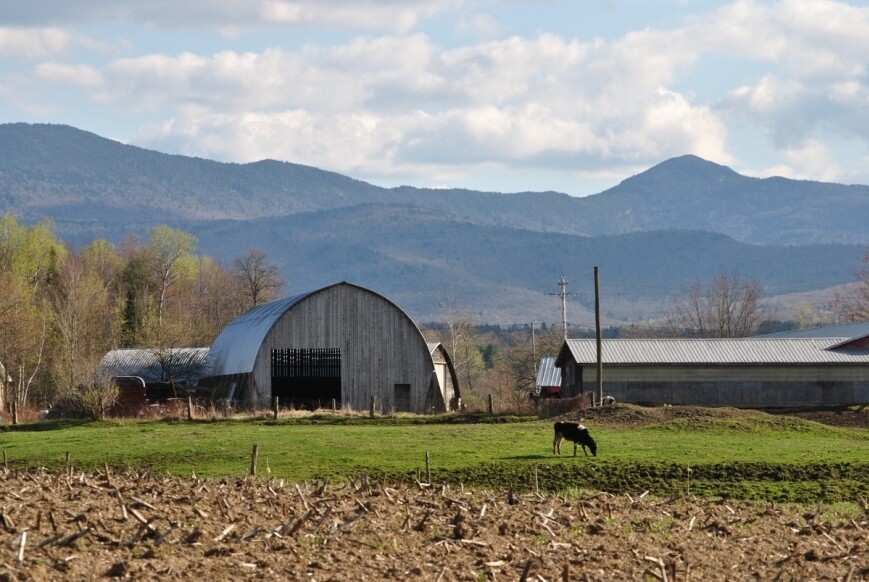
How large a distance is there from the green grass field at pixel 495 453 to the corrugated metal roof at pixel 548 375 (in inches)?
1231

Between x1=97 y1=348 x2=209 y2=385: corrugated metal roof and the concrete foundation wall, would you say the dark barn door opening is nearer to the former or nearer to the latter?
x1=97 y1=348 x2=209 y2=385: corrugated metal roof

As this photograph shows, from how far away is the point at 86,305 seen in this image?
93375 mm

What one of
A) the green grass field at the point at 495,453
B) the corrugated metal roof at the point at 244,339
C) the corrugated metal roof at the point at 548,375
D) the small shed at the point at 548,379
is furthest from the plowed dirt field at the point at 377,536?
the corrugated metal roof at the point at 548,375

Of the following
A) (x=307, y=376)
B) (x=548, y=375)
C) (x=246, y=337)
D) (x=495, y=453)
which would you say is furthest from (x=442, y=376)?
(x=495, y=453)

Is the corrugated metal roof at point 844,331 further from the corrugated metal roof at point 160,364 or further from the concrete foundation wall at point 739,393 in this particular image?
the corrugated metal roof at point 160,364

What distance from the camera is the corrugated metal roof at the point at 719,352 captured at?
6556 cm

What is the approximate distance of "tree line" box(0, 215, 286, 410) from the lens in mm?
80312

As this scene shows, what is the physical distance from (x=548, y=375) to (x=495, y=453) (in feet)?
152

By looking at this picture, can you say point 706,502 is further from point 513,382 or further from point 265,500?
point 513,382

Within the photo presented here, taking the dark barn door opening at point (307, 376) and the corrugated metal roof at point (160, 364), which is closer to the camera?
the dark barn door opening at point (307, 376)

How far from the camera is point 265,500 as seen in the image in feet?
68.9

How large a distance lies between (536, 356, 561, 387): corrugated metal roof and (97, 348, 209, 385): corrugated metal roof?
2029 cm

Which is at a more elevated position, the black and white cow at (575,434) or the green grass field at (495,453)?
the black and white cow at (575,434)

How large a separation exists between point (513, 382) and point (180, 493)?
86121mm
